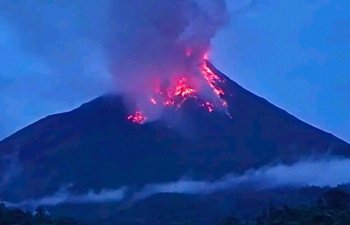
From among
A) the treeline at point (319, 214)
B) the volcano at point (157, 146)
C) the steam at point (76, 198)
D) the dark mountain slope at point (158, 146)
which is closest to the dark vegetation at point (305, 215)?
the treeline at point (319, 214)

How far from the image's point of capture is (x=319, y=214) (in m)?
16.7

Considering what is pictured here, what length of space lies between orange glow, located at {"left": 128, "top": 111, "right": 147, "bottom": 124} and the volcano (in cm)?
11

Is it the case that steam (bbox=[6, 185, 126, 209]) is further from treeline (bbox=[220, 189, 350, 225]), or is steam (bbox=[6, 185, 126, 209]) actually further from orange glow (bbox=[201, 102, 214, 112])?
treeline (bbox=[220, 189, 350, 225])

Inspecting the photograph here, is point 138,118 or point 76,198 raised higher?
point 138,118

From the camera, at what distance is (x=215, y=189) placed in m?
80.2

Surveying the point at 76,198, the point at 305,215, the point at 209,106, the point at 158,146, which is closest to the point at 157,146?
the point at 158,146

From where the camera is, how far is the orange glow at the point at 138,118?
99.3 m

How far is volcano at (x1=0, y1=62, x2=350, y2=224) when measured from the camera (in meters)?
86.6

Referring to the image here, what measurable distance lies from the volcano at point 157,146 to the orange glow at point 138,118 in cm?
11

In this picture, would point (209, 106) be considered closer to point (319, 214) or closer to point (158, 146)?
point (158, 146)

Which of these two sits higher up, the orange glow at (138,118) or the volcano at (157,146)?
the orange glow at (138,118)

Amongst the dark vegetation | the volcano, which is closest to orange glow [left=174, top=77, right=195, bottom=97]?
the volcano

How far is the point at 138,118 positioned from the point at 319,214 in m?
82.9

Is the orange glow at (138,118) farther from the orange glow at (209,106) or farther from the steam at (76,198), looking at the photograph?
the steam at (76,198)
